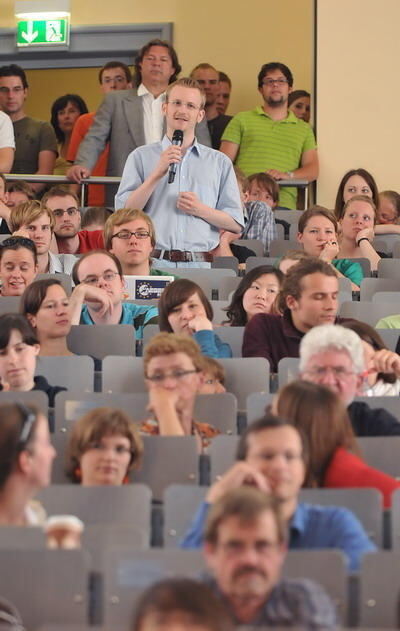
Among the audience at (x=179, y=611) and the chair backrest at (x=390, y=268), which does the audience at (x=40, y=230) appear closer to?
the chair backrest at (x=390, y=268)

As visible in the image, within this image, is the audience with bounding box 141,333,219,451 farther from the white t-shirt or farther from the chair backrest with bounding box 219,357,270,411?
the white t-shirt

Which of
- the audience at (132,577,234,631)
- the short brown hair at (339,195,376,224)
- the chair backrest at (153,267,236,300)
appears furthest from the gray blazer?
the audience at (132,577,234,631)

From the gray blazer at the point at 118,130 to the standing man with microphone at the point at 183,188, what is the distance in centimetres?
162

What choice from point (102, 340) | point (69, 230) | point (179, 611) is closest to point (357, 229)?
point (69, 230)

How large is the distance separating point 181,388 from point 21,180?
4810 mm

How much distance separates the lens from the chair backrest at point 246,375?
501cm

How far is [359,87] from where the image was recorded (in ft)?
31.0

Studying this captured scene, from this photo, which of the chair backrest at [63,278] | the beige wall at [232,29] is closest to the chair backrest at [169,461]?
the chair backrest at [63,278]

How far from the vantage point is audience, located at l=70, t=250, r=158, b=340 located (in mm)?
5875

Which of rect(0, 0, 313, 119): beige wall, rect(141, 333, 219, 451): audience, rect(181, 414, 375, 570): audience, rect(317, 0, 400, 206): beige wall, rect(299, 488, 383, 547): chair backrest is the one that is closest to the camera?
rect(181, 414, 375, 570): audience

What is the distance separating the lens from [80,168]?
898cm

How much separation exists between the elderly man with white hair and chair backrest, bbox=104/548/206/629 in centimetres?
123

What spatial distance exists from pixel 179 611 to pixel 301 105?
812 cm

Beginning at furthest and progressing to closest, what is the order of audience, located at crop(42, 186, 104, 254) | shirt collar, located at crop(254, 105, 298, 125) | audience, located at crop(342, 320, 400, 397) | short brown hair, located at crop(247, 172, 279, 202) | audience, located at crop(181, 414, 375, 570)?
shirt collar, located at crop(254, 105, 298, 125) → short brown hair, located at crop(247, 172, 279, 202) → audience, located at crop(42, 186, 104, 254) → audience, located at crop(342, 320, 400, 397) → audience, located at crop(181, 414, 375, 570)
